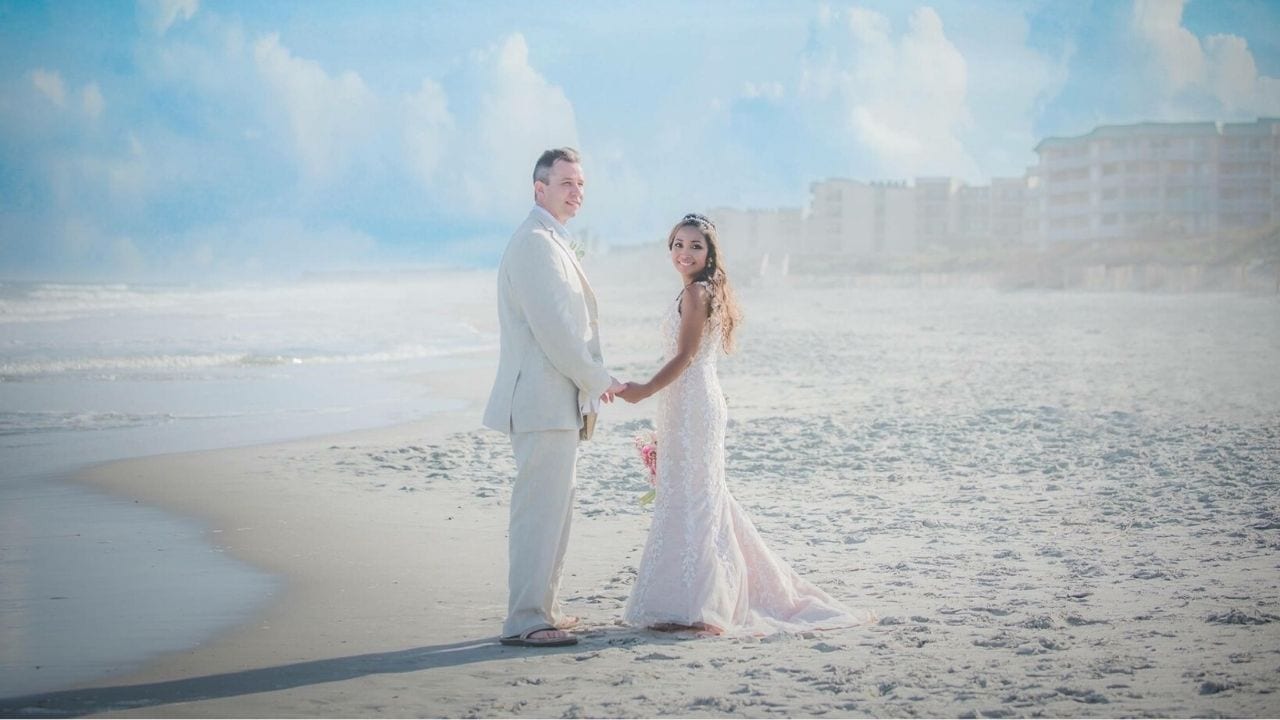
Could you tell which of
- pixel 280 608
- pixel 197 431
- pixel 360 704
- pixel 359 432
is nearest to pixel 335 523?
pixel 280 608

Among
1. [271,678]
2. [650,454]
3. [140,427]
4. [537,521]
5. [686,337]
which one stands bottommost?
[271,678]

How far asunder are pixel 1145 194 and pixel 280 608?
72216 millimetres

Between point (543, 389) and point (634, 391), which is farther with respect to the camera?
point (634, 391)

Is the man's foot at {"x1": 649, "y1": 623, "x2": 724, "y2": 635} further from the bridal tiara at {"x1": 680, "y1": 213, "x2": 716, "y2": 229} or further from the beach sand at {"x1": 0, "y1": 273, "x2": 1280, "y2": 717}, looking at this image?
the bridal tiara at {"x1": 680, "y1": 213, "x2": 716, "y2": 229}

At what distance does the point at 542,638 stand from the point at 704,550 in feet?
2.77

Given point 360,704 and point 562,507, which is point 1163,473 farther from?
point 360,704

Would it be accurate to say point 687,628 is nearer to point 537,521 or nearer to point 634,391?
point 537,521

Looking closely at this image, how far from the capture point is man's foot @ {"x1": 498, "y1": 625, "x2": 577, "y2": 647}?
4.95 meters

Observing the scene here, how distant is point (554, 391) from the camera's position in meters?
4.99

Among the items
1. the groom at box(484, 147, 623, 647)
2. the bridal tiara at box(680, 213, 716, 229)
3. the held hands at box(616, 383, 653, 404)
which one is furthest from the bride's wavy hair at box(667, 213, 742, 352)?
the groom at box(484, 147, 623, 647)

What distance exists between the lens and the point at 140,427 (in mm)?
13164

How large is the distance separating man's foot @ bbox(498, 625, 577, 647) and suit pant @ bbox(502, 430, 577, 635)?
1.0 inches

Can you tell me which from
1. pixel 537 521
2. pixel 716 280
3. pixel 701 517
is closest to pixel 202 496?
pixel 537 521

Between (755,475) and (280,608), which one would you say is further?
(755,475)
